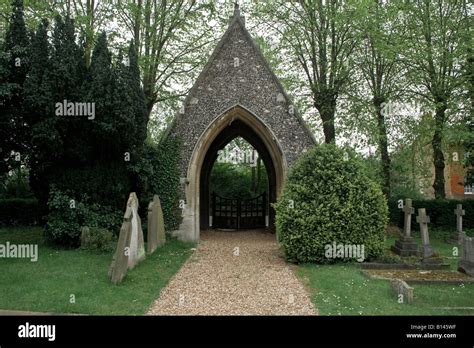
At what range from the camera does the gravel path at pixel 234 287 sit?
21.6ft

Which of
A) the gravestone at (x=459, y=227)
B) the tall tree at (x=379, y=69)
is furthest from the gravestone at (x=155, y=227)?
the gravestone at (x=459, y=227)

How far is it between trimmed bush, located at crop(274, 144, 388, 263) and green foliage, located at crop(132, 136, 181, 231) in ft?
13.8

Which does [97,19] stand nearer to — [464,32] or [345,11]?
[345,11]

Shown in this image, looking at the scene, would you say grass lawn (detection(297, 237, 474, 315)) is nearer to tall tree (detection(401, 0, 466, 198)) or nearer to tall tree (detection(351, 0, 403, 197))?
tall tree (detection(351, 0, 403, 197))

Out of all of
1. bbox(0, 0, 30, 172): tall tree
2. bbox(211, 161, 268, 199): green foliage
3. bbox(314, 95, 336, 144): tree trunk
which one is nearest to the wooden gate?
bbox(211, 161, 268, 199): green foliage

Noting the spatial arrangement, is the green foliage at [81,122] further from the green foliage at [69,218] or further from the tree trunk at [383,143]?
the tree trunk at [383,143]

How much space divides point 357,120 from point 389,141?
242 centimetres

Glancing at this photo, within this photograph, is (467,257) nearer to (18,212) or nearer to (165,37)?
(165,37)

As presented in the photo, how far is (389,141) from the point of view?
1812 centimetres

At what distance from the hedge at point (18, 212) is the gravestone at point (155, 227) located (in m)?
7.33

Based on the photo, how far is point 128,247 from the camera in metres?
8.55

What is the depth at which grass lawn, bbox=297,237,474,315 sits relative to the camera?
6383mm

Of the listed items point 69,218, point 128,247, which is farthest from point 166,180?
point 128,247
